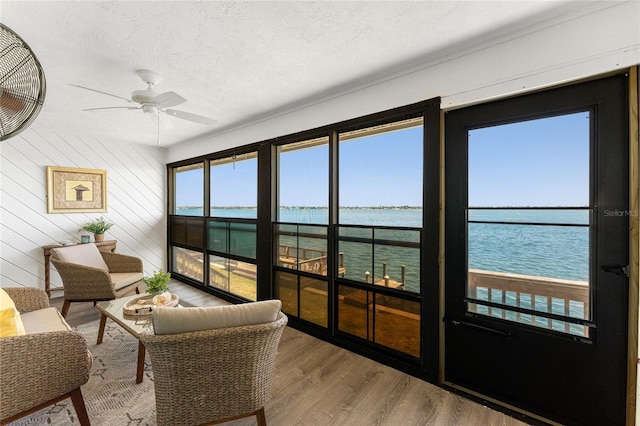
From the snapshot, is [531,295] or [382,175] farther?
[382,175]

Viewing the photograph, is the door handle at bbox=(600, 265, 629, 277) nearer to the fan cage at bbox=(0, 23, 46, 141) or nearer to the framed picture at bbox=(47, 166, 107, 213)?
the fan cage at bbox=(0, 23, 46, 141)

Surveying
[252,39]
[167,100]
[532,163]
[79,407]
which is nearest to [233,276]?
[79,407]

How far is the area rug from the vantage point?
5.64 ft

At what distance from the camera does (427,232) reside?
2.16 metres

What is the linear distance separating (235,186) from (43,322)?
2.54 metres

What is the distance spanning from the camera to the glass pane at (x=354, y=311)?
2.54 meters

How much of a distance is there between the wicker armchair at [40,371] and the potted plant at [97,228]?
3.33 m

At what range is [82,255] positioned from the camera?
3357mm

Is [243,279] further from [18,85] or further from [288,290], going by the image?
[18,85]

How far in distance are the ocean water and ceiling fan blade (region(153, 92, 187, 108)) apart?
72.8 inches

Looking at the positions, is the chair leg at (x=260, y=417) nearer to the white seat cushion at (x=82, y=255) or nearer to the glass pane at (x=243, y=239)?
the glass pane at (x=243, y=239)

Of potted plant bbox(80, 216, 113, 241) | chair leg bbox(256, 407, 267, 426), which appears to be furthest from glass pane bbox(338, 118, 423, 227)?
potted plant bbox(80, 216, 113, 241)

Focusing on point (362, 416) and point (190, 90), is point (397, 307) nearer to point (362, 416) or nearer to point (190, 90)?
point (362, 416)

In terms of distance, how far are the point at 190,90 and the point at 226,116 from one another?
81 cm
